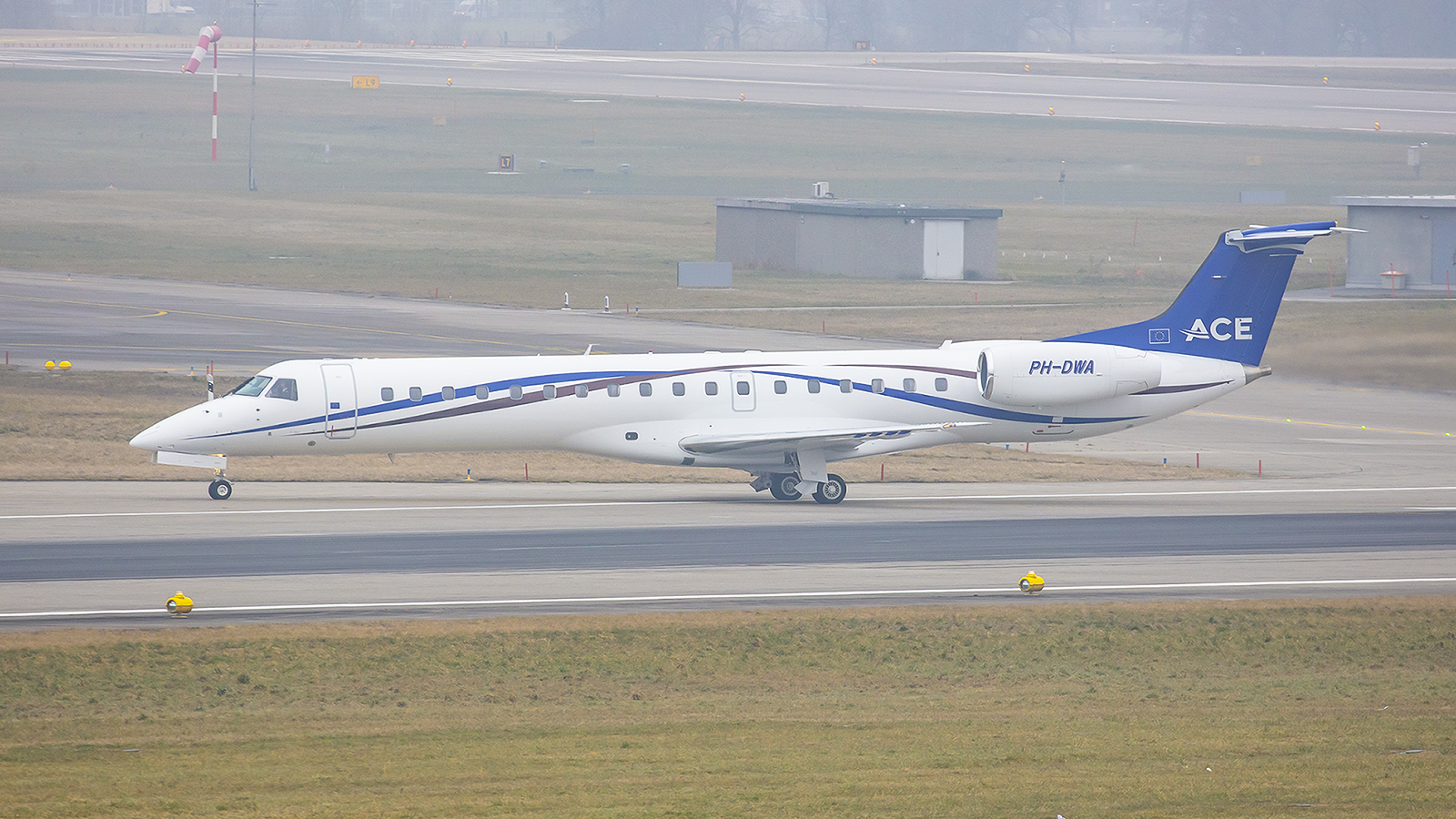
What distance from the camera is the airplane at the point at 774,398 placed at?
36969 millimetres

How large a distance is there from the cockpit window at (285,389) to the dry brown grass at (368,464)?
15.5ft

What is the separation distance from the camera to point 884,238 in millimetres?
89375

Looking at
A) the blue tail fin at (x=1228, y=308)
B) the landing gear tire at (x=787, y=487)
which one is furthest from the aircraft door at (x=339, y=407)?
the blue tail fin at (x=1228, y=308)

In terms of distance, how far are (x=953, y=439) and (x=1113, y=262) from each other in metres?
59.1

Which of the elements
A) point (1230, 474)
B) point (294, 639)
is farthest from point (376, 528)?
point (1230, 474)

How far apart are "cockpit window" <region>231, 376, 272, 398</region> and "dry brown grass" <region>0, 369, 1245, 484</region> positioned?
4.49 metres

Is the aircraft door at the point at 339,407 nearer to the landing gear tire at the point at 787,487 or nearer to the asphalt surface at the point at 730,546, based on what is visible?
the asphalt surface at the point at 730,546

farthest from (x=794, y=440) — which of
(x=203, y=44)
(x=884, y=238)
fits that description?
(x=203, y=44)

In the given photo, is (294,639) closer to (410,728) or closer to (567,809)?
(410,728)

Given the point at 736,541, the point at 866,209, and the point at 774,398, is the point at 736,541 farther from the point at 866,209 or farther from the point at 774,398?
the point at 866,209

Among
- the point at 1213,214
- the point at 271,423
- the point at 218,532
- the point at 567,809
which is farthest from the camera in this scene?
the point at 1213,214

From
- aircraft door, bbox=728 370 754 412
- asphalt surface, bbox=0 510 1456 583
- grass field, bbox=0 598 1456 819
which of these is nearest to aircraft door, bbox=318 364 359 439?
asphalt surface, bbox=0 510 1456 583

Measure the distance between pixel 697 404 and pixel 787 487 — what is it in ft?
9.97

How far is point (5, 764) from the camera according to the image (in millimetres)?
17625
